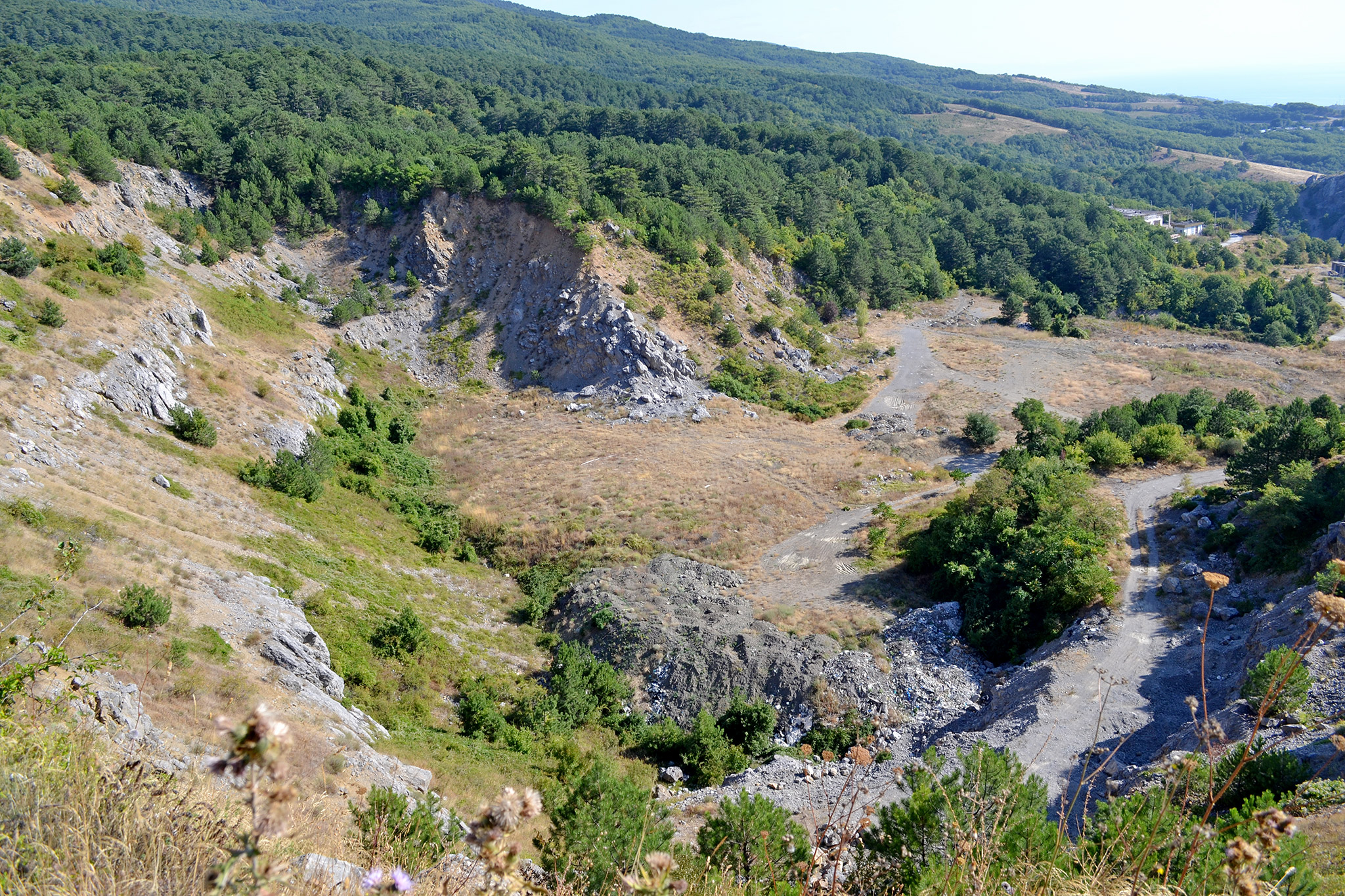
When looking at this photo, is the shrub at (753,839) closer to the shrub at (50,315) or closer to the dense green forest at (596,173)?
the shrub at (50,315)

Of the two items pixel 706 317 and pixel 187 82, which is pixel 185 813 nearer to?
pixel 706 317

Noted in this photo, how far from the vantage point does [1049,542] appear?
73.0 ft

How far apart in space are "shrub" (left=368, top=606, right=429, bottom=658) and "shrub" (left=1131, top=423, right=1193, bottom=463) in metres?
31.8

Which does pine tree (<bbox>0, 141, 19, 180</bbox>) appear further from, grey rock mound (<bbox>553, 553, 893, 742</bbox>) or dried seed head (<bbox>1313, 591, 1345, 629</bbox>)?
dried seed head (<bbox>1313, 591, 1345, 629</bbox>)

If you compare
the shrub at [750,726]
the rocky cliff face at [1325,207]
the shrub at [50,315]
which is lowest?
the shrub at [750,726]

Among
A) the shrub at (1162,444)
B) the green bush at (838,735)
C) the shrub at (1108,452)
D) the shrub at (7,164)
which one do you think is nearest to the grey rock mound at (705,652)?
the green bush at (838,735)

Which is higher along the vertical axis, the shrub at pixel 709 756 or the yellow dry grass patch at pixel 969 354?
the yellow dry grass patch at pixel 969 354

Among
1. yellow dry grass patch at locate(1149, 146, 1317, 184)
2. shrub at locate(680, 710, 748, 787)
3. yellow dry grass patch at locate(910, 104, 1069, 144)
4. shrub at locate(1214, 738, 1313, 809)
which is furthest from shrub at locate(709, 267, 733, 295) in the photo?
yellow dry grass patch at locate(1149, 146, 1317, 184)

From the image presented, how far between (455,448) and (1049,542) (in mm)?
26159

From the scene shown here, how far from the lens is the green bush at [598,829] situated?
8039 millimetres

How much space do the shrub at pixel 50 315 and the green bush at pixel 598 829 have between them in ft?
81.0

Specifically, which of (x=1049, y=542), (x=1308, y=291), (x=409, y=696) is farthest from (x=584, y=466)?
(x=1308, y=291)

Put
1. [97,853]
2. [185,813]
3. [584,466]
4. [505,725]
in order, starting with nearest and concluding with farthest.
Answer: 1. [97,853]
2. [185,813]
3. [505,725]
4. [584,466]

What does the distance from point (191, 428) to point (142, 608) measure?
1225 cm
